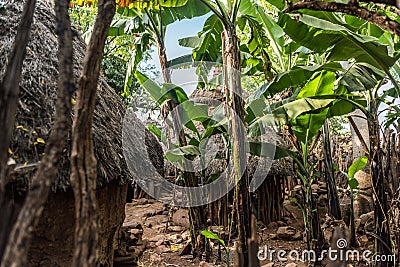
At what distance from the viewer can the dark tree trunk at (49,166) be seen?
0.58 metres

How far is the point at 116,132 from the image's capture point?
8.85ft

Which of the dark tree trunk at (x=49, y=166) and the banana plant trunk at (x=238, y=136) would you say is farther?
the banana plant trunk at (x=238, y=136)

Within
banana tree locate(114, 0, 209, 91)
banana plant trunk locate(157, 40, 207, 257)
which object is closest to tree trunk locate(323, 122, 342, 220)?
banana plant trunk locate(157, 40, 207, 257)

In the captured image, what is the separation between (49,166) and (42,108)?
147 cm

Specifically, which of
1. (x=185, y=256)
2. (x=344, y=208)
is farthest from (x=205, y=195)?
(x=344, y=208)

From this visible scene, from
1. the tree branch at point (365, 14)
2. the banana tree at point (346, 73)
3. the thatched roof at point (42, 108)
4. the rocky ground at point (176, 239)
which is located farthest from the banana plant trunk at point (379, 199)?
the thatched roof at point (42, 108)

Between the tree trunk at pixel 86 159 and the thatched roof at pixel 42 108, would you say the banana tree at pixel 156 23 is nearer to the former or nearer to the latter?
the thatched roof at pixel 42 108

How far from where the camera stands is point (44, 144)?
1.84 m

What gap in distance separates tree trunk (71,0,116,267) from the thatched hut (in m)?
0.92

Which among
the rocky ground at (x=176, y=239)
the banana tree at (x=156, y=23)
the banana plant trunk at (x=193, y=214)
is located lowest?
the rocky ground at (x=176, y=239)

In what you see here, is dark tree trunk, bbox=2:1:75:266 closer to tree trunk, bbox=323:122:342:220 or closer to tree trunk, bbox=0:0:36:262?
tree trunk, bbox=0:0:36:262

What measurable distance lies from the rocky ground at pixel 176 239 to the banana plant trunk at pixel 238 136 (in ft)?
3.08

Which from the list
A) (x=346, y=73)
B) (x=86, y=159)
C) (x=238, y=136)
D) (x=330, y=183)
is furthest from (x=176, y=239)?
(x=86, y=159)

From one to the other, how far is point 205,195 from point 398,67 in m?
2.55
